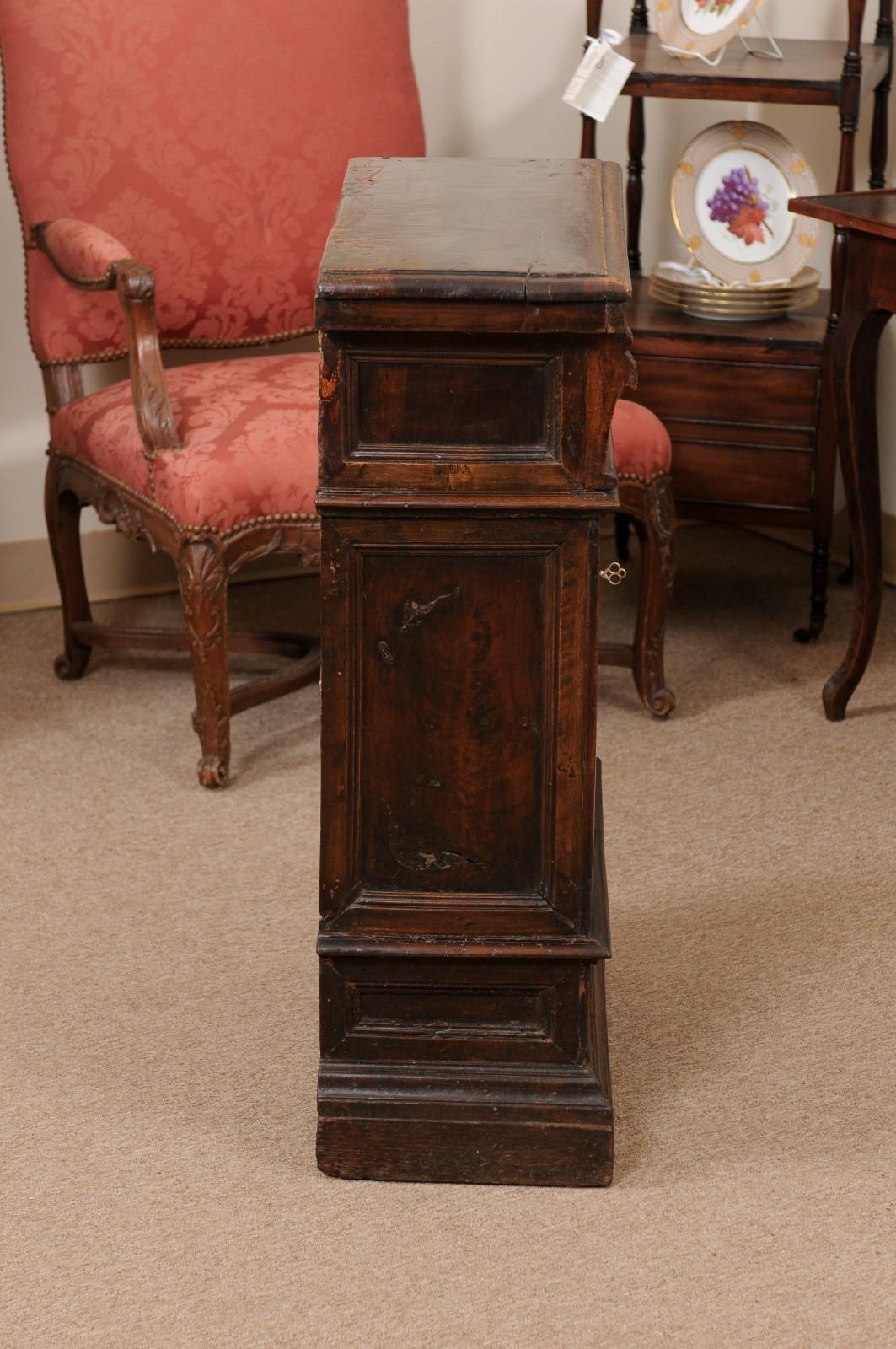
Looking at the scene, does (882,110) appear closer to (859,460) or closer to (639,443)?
(859,460)

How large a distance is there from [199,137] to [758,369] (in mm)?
1211

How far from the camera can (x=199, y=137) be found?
3156mm

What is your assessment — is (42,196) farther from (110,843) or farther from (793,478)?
(793,478)

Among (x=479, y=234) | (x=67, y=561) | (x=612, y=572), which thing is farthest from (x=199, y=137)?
(x=479, y=234)

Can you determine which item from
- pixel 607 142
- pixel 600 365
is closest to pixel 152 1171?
pixel 600 365

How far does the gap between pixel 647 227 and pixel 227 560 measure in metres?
1.84

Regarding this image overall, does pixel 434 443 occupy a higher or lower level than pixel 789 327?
higher

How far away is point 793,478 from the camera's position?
3.38 m

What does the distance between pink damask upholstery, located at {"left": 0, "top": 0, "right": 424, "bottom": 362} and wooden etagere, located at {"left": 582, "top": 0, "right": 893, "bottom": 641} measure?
0.56 metres

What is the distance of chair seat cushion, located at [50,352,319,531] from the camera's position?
2754mm

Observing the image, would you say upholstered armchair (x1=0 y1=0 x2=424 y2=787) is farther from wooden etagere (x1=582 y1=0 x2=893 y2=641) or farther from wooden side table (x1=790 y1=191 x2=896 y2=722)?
wooden side table (x1=790 y1=191 x2=896 y2=722)

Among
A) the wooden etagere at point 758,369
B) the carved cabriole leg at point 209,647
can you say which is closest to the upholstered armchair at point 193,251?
the carved cabriole leg at point 209,647

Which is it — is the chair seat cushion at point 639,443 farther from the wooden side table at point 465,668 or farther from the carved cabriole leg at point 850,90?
the wooden side table at point 465,668

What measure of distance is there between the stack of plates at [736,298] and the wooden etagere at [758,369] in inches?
1.2
